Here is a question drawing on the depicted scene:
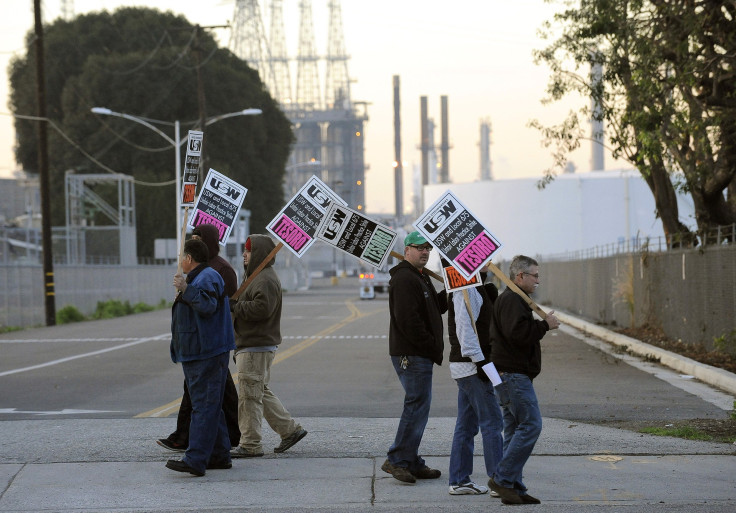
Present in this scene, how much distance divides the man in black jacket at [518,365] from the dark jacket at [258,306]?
239 cm

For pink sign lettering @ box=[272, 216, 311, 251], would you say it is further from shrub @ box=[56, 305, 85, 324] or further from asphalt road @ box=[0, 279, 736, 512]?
shrub @ box=[56, 305, 85, 324]

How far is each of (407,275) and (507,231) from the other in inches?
3365

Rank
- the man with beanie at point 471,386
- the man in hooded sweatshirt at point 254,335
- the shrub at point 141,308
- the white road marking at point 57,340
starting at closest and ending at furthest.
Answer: the man with beanie at point 471,386 → the man in hooded sweatshirt at point 254,335 → the white road marking at point 57,340 → the shrub at point 141,308

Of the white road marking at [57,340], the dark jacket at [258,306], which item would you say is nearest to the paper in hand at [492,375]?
the dark jacket at [258,306]

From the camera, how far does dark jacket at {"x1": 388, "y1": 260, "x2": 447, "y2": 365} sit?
8078 mm

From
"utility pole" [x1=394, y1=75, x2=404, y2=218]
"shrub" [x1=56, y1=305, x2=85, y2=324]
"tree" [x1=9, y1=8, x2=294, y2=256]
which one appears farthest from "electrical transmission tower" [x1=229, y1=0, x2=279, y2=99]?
"shrub" [x1=56, y1=305, x2=85, y2=324]

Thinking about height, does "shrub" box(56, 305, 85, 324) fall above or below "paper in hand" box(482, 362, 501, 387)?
below

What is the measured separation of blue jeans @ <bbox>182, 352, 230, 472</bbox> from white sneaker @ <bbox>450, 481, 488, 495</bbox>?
6.35 feet

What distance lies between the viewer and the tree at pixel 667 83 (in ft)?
59.2

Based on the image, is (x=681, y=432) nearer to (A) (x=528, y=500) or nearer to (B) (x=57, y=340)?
(A) (x=528, y=500)

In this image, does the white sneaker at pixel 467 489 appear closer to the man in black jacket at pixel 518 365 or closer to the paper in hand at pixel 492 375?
the man in black jacket at pixel 518 365

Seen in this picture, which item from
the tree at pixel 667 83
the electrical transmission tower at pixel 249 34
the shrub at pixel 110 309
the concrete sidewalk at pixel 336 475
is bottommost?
the shrub at pixel 110 309

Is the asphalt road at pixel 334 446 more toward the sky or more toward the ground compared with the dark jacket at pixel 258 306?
more toward the ground

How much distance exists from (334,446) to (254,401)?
43.7 inches
